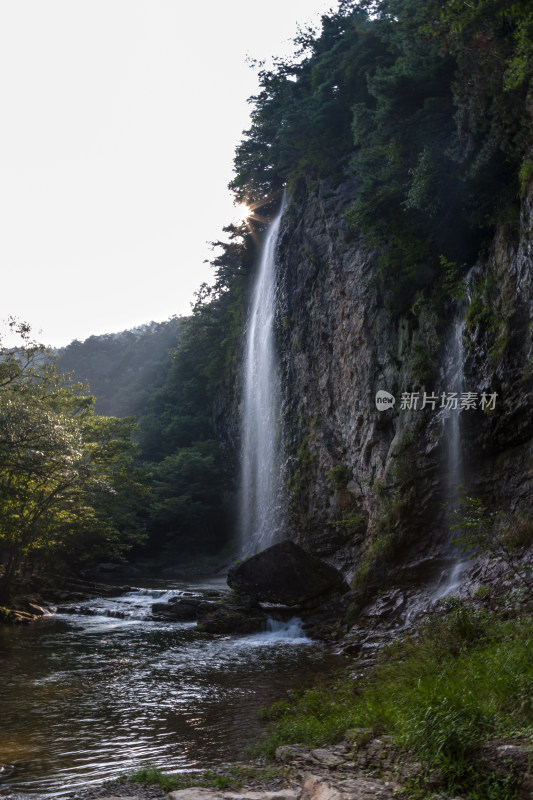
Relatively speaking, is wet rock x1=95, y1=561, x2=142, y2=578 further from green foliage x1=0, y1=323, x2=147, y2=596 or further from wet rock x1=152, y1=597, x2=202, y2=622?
wet rock x1=152, y1=597, x2=202, y2=622

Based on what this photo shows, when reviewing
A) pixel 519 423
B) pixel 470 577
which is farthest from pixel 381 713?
pixel 519 423

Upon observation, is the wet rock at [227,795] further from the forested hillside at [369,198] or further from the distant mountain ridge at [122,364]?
the distant mountain ridge at [122,364]

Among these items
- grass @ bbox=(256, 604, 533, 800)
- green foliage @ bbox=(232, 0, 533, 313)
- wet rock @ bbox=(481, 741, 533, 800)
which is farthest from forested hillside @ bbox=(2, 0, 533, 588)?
wet rock @ bbox=(481, 741, 533, 800)

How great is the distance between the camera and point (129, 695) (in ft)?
27.8

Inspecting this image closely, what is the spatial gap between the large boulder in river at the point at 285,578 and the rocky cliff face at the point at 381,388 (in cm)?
125

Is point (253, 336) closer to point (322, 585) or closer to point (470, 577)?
point (322, 585)

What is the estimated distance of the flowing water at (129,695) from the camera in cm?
573

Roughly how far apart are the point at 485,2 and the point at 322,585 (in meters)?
14.3

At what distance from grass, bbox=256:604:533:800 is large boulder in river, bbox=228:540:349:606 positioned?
7969 mm

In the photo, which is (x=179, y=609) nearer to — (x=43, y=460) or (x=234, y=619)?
(x=234, y=619)

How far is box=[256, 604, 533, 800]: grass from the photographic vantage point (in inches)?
145

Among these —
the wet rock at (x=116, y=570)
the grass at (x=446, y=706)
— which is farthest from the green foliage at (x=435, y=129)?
the wet rock at (x=116, y=570)

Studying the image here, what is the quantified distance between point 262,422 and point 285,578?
672 inches

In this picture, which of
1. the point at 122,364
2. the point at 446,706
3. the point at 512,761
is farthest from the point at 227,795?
the point at 122,364
